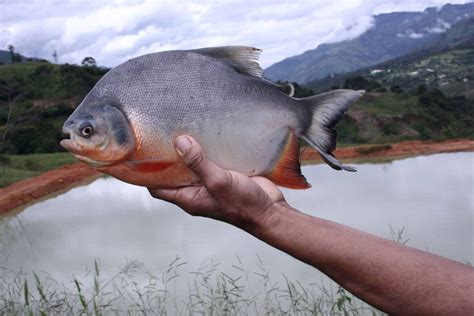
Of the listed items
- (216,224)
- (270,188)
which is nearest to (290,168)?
(270,188)

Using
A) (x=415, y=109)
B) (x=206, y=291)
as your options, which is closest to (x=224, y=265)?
(x=206, y=291)

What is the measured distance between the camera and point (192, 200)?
5.70 feet

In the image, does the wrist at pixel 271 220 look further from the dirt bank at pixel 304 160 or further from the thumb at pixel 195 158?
the dirt bank at pixel 304 160

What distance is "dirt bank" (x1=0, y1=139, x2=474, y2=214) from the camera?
571 inches

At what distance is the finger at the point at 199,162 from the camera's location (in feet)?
4.99

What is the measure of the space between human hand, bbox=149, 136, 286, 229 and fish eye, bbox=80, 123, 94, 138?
21cm

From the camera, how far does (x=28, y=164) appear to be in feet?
62.5

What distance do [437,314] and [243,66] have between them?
81cm

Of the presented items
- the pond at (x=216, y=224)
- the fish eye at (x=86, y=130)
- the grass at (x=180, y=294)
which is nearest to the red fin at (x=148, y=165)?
the fish eye at (x=86, y=130)

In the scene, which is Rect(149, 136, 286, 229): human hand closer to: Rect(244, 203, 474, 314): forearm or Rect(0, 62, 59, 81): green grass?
Rect(244, 203, 474, 314): forearm

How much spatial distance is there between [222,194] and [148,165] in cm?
23

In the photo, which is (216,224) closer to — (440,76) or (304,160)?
(304,160)

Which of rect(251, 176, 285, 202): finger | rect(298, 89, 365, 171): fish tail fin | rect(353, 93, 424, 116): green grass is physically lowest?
rect(251, 176, 285, 202): finger

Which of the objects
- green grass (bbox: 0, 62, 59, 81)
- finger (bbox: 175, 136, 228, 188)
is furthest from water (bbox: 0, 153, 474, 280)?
green grass (bbox: 0, 62, 59, 81)
